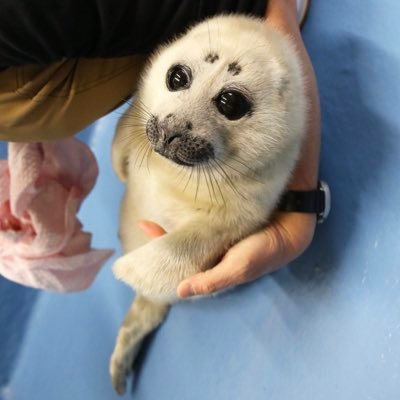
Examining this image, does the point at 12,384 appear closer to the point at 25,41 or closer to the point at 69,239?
the point at 69,239

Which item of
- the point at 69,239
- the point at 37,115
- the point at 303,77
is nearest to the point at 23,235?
the point at 69,239

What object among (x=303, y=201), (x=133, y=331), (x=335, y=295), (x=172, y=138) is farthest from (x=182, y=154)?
(x=133, y=331)

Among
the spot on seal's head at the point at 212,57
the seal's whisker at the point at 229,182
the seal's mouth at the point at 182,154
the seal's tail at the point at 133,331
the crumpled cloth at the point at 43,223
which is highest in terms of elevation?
the spot on seal's head at the point at 212,57

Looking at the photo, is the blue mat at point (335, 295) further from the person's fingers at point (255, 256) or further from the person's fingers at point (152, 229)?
the person's fingers at point (152, 229)

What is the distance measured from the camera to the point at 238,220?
698 millimetres

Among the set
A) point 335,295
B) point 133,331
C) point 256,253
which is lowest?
point 133,331

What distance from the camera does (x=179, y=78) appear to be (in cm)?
63

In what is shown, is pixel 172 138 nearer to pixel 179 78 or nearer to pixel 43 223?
pixel 179 78

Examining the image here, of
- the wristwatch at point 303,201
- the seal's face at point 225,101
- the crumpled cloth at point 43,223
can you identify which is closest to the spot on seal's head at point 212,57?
the seal's face at point 225,101

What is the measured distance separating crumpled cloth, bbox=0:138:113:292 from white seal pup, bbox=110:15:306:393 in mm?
223

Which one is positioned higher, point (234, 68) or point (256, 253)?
point (234, 68)

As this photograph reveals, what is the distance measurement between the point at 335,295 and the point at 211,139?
0.36 meters

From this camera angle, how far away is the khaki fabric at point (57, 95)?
64 cm

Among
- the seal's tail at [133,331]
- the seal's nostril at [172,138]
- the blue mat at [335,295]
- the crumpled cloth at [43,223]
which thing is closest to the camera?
the seal's nostril at [172,138]
